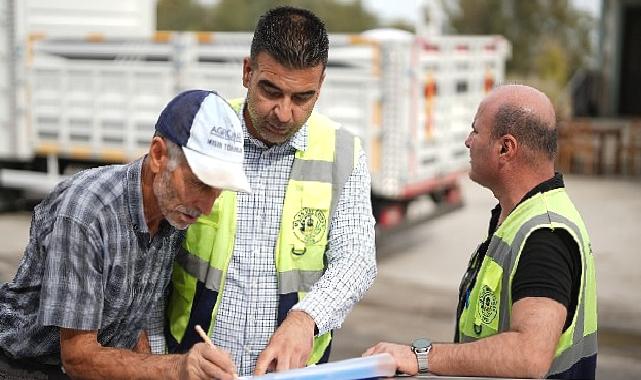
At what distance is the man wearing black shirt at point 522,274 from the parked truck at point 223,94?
5.84 m

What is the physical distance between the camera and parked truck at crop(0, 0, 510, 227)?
8.71 metres

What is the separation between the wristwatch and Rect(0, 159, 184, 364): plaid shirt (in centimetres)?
66

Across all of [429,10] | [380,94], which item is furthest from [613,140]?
[380,94]

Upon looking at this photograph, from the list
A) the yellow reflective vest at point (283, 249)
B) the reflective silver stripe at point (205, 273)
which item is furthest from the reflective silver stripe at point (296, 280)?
the reflective silver stripe at point (205, 273)

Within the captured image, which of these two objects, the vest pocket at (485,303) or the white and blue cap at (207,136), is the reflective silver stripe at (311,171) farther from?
the white and blue cap at (207,136)

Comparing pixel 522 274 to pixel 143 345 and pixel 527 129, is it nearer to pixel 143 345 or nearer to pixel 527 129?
pixel 527 129

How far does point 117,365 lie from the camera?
233cm

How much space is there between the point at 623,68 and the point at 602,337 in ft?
49.2

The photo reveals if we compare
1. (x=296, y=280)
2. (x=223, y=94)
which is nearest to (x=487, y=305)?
(x=296, y=280)

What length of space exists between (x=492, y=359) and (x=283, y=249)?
70cm

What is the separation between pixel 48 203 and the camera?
2.43 m

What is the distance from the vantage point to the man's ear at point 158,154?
2.28m

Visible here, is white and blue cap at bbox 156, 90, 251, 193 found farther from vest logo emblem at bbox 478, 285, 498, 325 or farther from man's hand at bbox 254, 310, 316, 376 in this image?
vest logo emblem at bbox 478, 285, 498, 325

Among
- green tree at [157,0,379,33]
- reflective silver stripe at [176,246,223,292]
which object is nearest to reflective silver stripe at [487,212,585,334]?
reflective silver stripe at [176,246,223,292]
